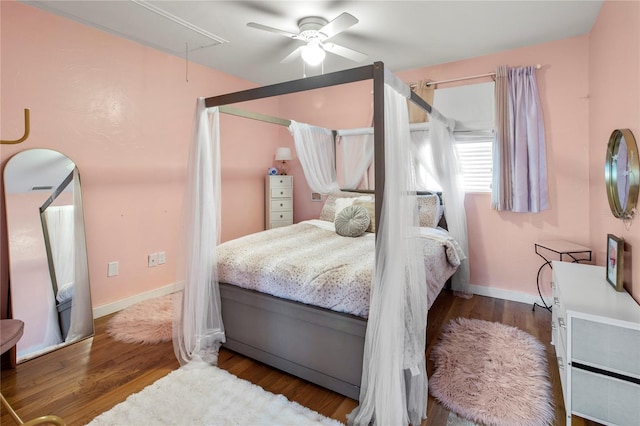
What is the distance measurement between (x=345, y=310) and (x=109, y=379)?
5.28 ft

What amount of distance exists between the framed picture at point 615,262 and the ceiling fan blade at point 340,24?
2.13 meters

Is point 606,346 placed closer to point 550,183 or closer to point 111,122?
point 550,183

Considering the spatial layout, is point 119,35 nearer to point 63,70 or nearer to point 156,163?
point 63,70

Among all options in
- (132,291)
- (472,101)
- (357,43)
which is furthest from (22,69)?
(472,101)

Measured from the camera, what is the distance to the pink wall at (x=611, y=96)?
5.93ft

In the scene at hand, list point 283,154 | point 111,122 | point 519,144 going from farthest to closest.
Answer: point 283,154 < point 519,144 < point 111,122

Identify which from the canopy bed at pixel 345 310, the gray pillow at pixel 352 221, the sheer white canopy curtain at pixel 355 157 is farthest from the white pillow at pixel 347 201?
the canopy bed at pixel 345 310

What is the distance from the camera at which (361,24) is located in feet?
9.16

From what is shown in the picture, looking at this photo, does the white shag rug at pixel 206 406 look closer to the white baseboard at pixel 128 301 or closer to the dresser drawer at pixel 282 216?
the white baseboard at pixel 128 301

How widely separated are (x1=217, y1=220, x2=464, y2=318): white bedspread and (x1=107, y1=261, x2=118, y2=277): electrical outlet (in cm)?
132

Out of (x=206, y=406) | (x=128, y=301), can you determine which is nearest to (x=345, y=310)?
(x=206, y=406)

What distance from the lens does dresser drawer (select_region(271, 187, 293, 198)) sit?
178 inches

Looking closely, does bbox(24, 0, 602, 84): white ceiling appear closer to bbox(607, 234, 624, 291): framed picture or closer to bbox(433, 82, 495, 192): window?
bbox(433, 82, 495, 192): window

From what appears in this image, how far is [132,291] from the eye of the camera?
3311 millimetres
